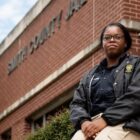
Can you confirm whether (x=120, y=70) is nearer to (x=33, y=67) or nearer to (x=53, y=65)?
(x=53, y=65)

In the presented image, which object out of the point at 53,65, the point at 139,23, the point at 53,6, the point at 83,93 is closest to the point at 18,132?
the point at 53,65

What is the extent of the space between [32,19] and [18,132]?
9.17 feet

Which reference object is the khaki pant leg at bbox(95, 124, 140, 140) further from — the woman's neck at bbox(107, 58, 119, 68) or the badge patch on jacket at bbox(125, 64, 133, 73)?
the woman's neck at bbox(107, 58, 119, 68)

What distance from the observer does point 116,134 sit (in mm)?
3834

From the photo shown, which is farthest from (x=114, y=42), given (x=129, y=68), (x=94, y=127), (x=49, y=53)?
(x=49, y=53)

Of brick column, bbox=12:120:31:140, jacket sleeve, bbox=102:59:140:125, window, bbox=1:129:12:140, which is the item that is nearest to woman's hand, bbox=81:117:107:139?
jacket sleeve, bbox=102:59:140:125

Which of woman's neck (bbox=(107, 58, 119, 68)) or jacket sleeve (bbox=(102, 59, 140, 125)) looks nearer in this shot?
jacket sleeve (bbox=(102, 59, 140, 125))

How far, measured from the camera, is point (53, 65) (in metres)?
11.2

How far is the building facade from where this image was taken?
9.10 metres

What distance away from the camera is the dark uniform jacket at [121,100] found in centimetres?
391

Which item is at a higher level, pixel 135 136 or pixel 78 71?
pixel 78 71

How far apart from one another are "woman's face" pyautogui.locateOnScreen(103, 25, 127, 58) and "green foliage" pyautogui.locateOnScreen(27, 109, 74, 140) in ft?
13.1

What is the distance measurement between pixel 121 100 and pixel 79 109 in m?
0.44

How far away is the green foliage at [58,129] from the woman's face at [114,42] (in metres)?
3.99
